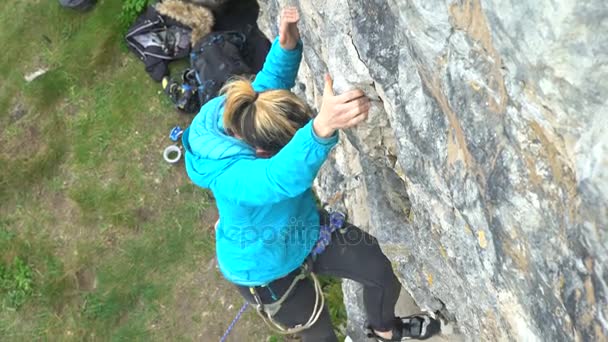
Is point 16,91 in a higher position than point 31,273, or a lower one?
higher

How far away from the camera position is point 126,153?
8438mm

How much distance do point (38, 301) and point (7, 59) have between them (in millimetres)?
3853

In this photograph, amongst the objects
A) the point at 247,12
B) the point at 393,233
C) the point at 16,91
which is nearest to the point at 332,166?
the point at 393,233

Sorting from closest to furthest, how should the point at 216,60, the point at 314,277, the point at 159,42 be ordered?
1. the point at 314,277
2. the point at 216,60
3. the point at 159,42

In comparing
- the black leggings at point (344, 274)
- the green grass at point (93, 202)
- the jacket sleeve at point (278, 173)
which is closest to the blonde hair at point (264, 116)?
the jacket sleeve at point (278, 173)

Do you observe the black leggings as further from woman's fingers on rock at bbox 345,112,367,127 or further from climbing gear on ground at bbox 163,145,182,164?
climbing gear on ground at bbox 163,145,182,164

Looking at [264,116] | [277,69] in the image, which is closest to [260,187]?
[264,116]

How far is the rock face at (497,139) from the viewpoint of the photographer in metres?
1.91

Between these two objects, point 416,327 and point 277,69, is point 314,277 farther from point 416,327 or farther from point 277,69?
point 277,69

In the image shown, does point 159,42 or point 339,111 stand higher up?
point 339,111

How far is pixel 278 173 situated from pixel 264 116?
18.3 inches

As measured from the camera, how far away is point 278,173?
11.0 feet

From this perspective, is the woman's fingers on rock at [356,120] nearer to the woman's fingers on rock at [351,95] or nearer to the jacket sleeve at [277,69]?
the woman's fingers on rock at [351,95]

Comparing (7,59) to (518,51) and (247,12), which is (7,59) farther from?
(518,51)
